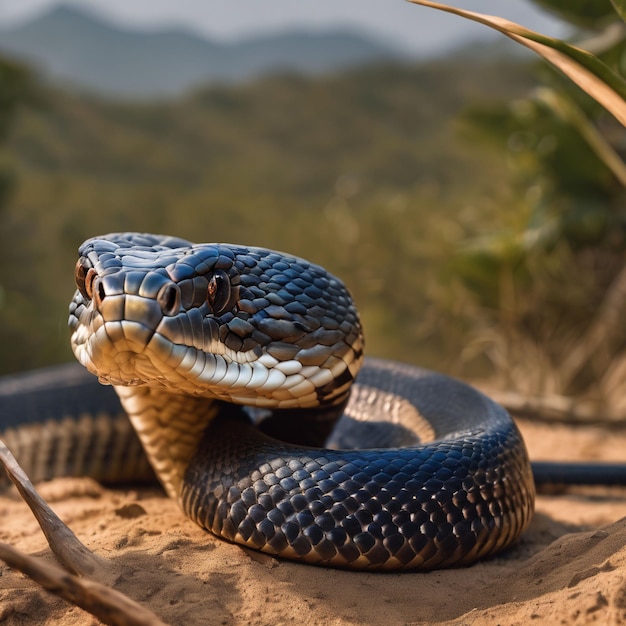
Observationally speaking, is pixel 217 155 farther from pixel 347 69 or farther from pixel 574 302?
pixel 574 302

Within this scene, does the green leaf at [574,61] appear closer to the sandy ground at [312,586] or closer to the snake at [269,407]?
the snake at [269,407]

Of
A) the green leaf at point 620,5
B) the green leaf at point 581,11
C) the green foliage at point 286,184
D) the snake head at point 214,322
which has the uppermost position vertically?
the green leaf at point 581,11

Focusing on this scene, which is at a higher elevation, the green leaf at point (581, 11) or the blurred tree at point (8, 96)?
the green leaf at point (581, 11)

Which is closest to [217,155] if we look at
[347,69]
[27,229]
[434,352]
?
[347,69]

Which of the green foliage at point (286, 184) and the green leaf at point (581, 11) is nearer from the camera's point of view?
the green leaf at point (581, 11)

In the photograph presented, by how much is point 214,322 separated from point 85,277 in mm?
447

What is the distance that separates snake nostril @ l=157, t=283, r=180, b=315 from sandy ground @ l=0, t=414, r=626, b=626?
2.72ft

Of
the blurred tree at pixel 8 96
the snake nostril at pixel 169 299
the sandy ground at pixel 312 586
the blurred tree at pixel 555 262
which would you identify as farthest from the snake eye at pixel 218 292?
the blurred tree at pixel 8 96

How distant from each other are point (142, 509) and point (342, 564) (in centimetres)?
109

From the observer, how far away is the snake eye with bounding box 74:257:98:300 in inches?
92.4

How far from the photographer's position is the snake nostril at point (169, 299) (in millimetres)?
2234

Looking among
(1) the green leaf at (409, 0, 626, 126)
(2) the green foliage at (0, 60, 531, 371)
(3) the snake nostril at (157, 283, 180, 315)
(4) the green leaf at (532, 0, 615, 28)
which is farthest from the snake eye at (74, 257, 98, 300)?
(2) the green foliage at (0, 60, 531, 371)

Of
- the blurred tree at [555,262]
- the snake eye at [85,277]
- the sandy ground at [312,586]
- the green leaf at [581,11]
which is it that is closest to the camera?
the sandy ground at [312,586]

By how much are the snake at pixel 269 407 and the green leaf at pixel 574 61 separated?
1083 mm
